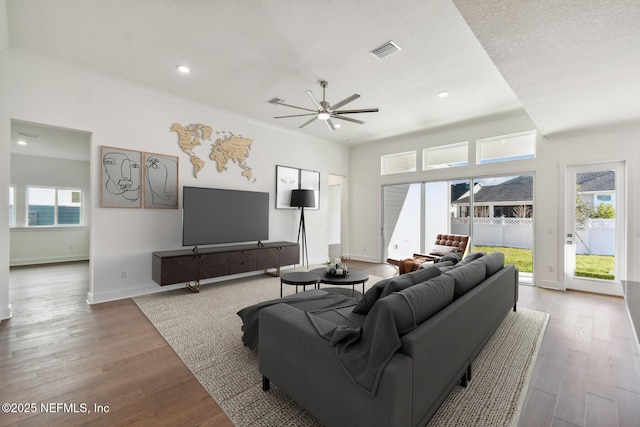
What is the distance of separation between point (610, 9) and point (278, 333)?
297cm

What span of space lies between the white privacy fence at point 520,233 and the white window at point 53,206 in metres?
9.59

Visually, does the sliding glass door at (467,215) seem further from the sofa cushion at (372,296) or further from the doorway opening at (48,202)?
the doorway opening at (48,202)

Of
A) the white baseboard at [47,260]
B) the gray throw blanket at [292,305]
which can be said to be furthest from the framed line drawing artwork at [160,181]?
the white baseboard at [47,260]

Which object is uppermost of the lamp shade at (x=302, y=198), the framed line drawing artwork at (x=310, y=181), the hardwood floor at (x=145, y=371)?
the framed line drawing artwork at (x=310, y=181)

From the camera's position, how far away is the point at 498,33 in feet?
6.57

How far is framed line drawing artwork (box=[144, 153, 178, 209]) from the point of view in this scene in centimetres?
424

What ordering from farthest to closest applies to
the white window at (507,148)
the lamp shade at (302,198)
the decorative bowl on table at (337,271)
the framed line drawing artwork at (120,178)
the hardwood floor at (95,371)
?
the lamp shade at (302,198) < the white window at (507,148) < the framed line drawing artwork at (120,178) < the decorative bowl on table at (337,271) < the hardwood floor at (95,371)

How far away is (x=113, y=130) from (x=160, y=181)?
2.98ft

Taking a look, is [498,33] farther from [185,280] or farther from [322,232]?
[322,232]

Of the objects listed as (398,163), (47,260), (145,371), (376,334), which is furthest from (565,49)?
(47,260)

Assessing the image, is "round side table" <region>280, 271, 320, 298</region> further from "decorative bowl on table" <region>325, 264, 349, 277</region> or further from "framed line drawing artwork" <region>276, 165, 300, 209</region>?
"framed line drawing artwork" <region>276, 165, 300, 209</region>

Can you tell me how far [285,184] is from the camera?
6.10 m

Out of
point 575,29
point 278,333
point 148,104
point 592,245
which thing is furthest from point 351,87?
point 592,245

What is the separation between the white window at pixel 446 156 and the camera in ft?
19.1
